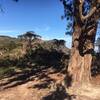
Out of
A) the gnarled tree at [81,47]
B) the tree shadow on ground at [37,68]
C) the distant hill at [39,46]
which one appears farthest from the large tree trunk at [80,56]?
the distant hill at [39,46]

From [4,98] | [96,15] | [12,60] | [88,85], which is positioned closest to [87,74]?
[88,85]

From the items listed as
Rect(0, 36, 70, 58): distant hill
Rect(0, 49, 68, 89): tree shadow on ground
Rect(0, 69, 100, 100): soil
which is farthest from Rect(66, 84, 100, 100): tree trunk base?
Rect(0, 36, 70, 58): distant hill

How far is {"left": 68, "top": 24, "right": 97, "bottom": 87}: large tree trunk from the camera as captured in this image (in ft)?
43.3

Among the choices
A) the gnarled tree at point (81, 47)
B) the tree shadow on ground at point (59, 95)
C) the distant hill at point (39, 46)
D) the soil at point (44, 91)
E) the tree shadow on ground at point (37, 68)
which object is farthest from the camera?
the distant hill at point (39, 46)

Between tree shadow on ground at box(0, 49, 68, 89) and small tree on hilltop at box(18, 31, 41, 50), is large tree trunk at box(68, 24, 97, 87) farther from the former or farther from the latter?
small tree on hilltop at box(18, 31, 41, 50)

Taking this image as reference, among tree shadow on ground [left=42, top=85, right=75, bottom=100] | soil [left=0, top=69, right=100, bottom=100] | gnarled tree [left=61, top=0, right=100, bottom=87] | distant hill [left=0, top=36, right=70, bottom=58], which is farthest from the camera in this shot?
distant hill [left=0, top=36, right=70, bottom=58]

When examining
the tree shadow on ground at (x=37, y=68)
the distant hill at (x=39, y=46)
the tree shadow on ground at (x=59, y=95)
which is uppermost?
the distant hill at (x=39, y=46)

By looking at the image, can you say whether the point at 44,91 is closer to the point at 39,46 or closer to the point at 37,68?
the point at 37,68

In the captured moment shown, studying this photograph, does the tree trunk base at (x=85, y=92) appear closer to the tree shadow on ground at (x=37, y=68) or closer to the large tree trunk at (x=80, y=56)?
the large tree trunk at (x=80, y=56)

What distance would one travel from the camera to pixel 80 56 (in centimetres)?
1327

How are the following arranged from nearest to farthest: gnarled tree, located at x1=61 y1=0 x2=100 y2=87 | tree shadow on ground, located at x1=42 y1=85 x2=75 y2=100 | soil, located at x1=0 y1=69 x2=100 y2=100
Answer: tree shadow on ground, located at x1=42 y1=85 x2=75 y2=100
soil, located at x1=0 y1=69 x2=100 y2=100
gnarled tree, located at x1=61 y1=0 x2=100 y2=87

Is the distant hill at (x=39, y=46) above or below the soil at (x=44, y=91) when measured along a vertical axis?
above

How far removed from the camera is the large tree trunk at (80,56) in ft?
43.3

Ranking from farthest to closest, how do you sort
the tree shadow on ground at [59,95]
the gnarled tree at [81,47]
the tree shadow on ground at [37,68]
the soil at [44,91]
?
1. the tree shadow on ground at [37,68]
2. the gnarled tree at [81,47]
3. the soil at [44,91]
4. the tree shadow on ground at [59,95]
